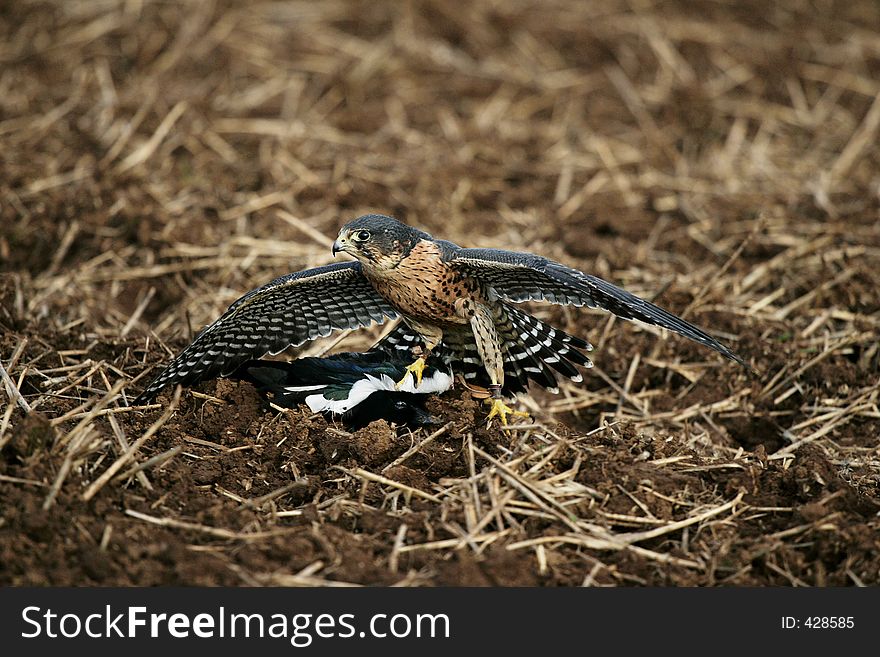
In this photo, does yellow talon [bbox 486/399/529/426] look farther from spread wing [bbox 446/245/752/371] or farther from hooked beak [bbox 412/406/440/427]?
spread wing [bbox 446/245/752/371]

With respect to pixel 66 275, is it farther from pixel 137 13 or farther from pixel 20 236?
pixel 137 13

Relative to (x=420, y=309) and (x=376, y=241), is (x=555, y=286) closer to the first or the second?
(x=420, y=309)

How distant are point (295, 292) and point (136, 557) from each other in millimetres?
1696

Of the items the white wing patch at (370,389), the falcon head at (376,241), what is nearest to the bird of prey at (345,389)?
the white wing patch at (370,389)

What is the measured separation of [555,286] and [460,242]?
2.54m

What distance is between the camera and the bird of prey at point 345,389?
4566mm

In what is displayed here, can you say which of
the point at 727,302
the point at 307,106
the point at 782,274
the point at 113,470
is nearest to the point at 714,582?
the point at 113,470

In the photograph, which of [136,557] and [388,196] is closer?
[136,557]

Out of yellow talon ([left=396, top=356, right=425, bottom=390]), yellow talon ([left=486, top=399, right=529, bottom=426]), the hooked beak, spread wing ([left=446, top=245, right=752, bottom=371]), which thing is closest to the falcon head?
spread wing ([left=446, top=245, right=752, bottom=371])

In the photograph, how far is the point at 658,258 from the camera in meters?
6.79

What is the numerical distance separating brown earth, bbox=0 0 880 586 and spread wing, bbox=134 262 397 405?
14 centimetres

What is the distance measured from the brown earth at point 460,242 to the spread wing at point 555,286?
0.56m

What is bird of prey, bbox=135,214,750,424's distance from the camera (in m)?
4.54

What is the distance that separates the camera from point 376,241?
14.9 feet
